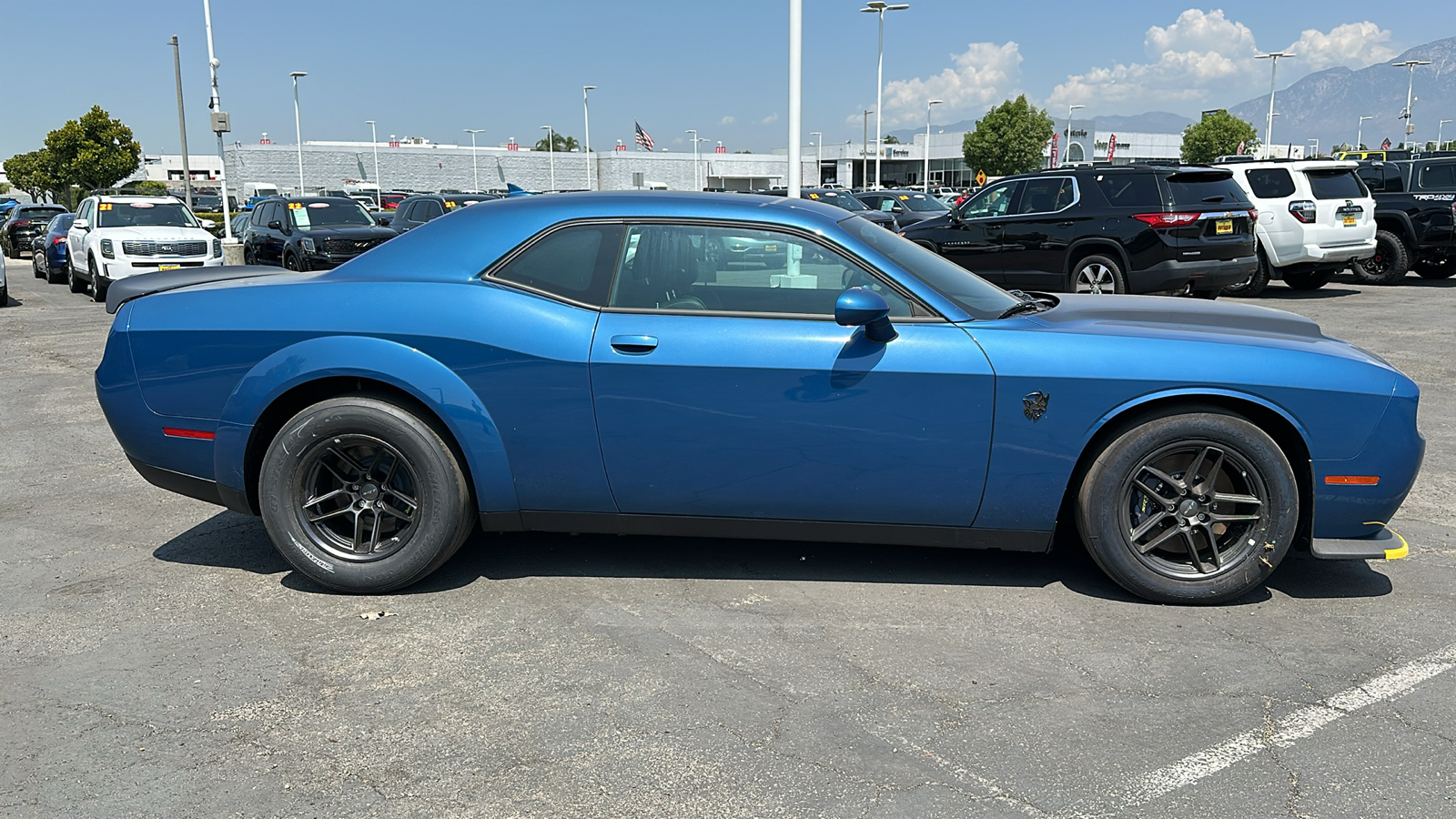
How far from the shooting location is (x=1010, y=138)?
81.2m

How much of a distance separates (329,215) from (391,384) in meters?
16.4

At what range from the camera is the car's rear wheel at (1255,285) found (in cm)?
1533

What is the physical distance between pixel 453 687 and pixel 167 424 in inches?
71.4

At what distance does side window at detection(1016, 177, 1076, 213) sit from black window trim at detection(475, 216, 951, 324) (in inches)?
380

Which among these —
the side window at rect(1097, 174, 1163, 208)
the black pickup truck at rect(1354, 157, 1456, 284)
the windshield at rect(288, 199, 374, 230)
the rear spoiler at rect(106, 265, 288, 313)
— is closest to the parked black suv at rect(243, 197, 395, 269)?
the windshield at rect(288, 199, 374, 230)

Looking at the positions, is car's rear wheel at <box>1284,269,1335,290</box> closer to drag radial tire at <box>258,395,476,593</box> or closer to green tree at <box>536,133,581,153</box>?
drag radial tire at <box>258,395,476,593</box>

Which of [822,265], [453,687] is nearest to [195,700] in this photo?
[453,687]

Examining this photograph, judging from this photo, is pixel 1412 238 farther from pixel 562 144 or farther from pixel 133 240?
pixel 562 144

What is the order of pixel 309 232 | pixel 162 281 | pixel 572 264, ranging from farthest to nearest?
pixel 309 232, pixel 162 281, pixel 572 264

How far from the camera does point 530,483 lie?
4145mm

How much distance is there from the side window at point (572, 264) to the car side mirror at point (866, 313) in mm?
926

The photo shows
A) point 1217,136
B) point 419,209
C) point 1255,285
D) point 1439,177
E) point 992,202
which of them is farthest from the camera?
point 1217,136

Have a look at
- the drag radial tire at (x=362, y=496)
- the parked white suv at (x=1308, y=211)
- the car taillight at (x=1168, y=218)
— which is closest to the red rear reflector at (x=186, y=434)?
the drag radial tire at (x=362, y=496)

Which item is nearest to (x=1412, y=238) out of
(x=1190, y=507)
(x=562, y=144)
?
(x=1190, y=507)
